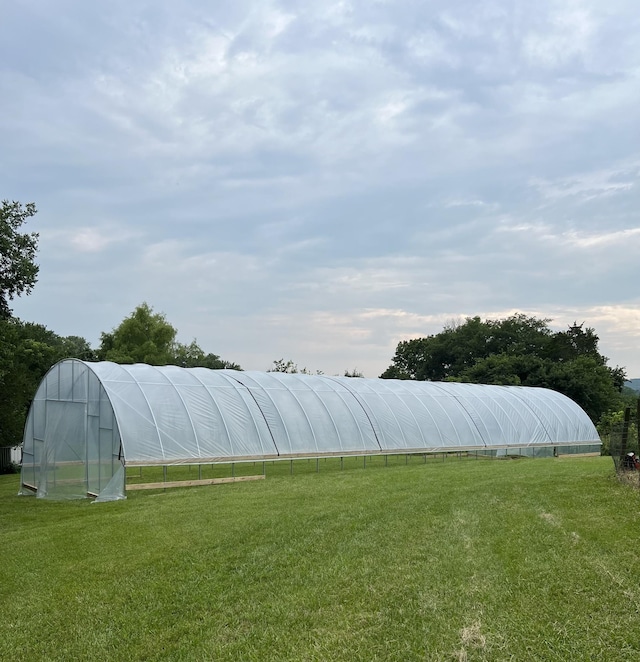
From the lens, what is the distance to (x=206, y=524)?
10.2 m

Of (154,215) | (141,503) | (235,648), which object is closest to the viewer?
(235,648)

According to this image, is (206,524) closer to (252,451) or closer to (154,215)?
(252,451)

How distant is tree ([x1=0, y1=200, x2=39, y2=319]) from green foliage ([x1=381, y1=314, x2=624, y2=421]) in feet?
110

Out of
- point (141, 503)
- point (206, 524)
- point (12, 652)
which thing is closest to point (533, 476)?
point (206, 524)

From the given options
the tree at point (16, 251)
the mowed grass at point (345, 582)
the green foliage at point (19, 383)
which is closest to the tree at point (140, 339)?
the green foliage at point (19, 383)

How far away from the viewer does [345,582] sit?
639 centimetres

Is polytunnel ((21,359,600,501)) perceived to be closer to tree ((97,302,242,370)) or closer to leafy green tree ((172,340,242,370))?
tree ((97,302,242,370))

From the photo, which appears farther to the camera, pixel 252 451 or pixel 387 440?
pixel 387 440

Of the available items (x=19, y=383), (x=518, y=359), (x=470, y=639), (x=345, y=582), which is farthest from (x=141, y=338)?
(x=470, y=639)

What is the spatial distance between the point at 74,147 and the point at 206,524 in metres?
11.0

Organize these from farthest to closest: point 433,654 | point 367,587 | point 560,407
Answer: point 560,407 < point 367,587 < point 433,654

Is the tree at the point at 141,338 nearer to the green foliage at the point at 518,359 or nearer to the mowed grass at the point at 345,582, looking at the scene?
the green foliage at the point at 518,359

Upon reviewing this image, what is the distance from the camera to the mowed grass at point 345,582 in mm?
4969

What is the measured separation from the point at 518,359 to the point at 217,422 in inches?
1253
